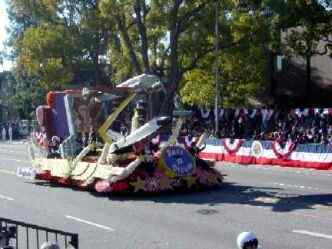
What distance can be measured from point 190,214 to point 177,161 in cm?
319

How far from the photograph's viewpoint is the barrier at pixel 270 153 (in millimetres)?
22625

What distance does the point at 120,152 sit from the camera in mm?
16094

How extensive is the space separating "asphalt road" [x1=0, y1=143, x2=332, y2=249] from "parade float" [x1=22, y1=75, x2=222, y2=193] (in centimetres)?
35

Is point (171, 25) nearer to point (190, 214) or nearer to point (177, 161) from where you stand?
point (177, 161)

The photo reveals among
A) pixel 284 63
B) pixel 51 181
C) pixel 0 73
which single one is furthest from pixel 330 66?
pixel 0 73

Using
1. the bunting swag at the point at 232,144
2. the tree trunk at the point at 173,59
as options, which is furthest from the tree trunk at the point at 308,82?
the bunting swag at the point at 232,144

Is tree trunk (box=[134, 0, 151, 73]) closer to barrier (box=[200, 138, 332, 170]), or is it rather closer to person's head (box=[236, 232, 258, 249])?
barrier (box=[200, 138, 332, 170])

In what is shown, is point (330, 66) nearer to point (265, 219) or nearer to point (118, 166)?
point (118, 166)

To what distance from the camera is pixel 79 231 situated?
11.3 metres

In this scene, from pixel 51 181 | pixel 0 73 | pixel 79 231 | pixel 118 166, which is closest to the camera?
pixel 79 231

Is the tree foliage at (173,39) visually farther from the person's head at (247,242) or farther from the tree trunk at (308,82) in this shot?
the person's head at (247,242)

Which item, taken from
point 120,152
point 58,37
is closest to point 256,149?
point 120,152

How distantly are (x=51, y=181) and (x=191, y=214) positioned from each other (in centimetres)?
732

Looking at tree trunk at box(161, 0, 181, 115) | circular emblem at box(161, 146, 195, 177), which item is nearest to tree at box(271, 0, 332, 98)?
tree trunk at box(161, 0, 181, 115)
